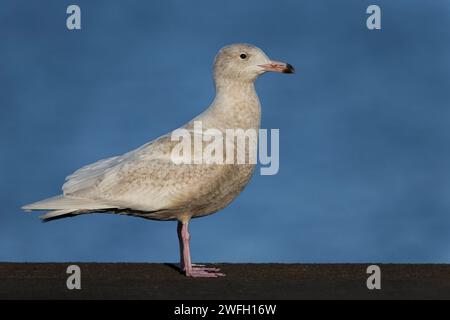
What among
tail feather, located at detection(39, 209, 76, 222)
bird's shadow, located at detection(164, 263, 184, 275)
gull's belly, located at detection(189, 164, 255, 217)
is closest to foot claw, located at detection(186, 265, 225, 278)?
bird's shadow, located at detection(164, 263, 184, 275)

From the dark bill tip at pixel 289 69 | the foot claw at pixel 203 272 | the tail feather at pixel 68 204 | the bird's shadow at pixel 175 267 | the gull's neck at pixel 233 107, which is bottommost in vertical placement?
the bird's shadow at pixel 175 267

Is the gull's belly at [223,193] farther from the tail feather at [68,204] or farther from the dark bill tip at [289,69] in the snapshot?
the dark bill tip at [289,69]

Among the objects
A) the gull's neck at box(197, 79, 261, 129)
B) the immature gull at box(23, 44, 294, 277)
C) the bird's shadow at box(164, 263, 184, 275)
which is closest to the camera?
the immature gull at box(23, 44, 294, 277)

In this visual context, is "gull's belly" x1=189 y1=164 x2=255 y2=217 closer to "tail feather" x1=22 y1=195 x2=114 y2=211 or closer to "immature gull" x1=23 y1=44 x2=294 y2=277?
"immature gull" x1=23 y1=44 x2=294 y2=277

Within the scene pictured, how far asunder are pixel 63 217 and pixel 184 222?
3.98 feet

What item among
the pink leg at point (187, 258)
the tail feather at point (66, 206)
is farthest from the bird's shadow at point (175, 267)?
the tail feather at point (66, 206)

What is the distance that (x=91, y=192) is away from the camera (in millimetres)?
9055

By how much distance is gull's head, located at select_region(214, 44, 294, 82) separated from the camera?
9312 mm

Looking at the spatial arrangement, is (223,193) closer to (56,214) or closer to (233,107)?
(233,107)

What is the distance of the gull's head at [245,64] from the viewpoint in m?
9.31

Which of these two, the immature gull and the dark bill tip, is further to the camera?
the dark bill tip

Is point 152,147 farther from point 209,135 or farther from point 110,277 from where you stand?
point 110,277

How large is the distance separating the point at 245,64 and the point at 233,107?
1.50 feet
